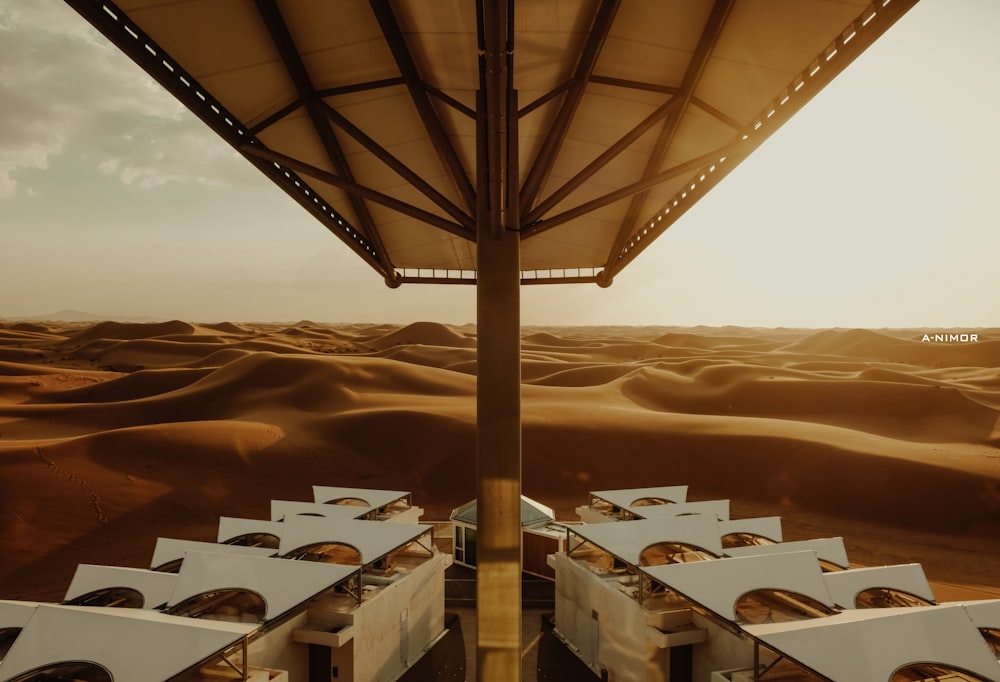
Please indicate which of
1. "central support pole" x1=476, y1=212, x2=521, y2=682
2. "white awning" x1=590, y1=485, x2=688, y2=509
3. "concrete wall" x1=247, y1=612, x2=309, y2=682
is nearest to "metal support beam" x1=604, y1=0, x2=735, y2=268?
"central support pole" x1=476, y1=212, x2=521, y2=682

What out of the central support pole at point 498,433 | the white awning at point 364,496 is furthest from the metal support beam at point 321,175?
the white awning at point 364,496

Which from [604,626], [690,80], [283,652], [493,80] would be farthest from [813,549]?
[493,80]

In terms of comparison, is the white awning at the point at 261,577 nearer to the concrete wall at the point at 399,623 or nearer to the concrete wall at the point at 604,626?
the concrete wall at the point at 399,623

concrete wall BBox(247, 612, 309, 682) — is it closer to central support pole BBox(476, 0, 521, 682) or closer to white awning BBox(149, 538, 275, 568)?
white awning BBox(149, 538, 275, 568)

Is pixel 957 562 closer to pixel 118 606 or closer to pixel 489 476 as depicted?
pixel 489 476

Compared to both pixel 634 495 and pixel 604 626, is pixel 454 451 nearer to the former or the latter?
pixel 634 495
